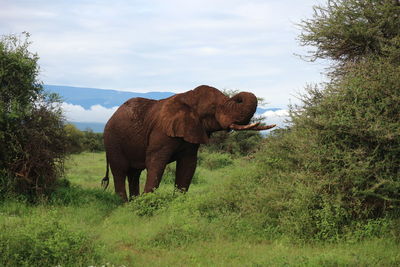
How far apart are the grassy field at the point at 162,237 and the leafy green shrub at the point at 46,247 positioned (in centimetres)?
1

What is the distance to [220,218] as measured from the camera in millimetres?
9984

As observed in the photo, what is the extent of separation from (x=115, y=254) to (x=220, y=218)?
9.51 feet

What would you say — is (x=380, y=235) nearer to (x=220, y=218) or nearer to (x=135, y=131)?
(x=220, y=218)

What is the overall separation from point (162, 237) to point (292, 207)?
8.29ft

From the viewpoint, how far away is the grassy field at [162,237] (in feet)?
23.2

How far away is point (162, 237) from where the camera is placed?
8.77 m

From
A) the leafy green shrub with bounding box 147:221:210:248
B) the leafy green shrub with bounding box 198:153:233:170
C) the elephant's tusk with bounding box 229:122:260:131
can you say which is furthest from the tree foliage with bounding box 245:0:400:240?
the leafy green shrub with bounding box 198:153:233:170

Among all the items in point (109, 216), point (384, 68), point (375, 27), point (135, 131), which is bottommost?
point (109, 216)

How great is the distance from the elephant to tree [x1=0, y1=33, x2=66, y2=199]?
1599 millimetres

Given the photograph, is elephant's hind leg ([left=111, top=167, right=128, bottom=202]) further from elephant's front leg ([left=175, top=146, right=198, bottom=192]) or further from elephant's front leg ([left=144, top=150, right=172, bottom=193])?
elephant's front leg ([left=175, top=146, right=198, bottom=192])

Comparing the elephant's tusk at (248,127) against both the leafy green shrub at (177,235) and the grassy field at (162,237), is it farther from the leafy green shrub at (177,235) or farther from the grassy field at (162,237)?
the leafy green shrub at (177,235)

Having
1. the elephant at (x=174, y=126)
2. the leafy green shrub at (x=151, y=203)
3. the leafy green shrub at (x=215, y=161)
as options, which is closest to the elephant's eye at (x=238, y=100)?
the elephant at (x=174, y=126)

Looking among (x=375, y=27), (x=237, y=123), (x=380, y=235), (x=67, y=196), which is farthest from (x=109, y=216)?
(x=375, y=27)

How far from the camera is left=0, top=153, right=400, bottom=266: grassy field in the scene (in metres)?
7.08
